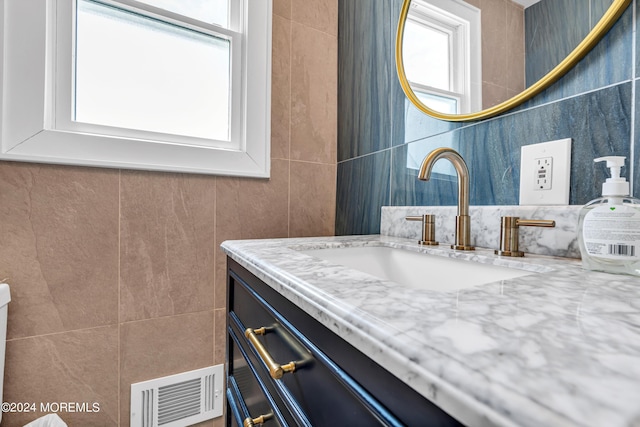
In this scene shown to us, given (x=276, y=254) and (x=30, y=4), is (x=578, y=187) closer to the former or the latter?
(x=276, y=254)

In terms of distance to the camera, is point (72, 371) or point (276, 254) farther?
point (72, 371)

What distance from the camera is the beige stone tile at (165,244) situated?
1.03 m

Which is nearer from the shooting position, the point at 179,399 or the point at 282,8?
the point at 179,399

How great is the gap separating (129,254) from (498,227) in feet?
3.67

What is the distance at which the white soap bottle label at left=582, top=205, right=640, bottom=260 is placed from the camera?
0.42m

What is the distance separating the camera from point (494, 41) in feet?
2.45

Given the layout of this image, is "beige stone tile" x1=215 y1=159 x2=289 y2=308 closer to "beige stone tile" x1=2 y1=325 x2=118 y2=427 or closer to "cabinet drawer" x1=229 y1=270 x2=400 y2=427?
"beige stone tile" x1=2 y1=325 x2=118 y2=427

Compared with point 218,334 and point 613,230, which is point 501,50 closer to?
point 613,230

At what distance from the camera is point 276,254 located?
593 mm

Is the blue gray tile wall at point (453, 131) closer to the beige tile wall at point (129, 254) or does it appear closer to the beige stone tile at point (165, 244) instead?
the beige tile wall at point (129, 254)

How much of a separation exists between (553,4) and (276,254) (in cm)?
77

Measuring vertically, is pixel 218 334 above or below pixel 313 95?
below

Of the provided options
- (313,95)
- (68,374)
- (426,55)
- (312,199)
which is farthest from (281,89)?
(68,374)

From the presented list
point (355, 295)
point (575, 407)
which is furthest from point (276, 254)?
point (575, 407)
